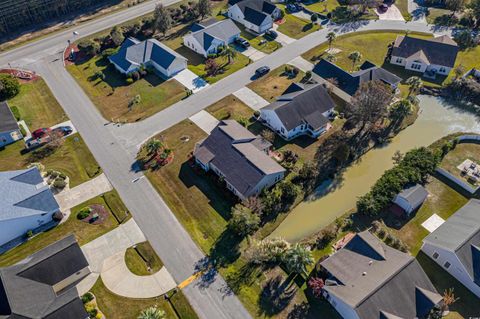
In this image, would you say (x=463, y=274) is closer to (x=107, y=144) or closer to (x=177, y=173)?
(x=177, y=173)

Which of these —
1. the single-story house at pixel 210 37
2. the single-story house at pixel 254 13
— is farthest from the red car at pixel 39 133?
the single-story house at pixel 254 13

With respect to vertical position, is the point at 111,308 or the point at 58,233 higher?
the point at 58,233

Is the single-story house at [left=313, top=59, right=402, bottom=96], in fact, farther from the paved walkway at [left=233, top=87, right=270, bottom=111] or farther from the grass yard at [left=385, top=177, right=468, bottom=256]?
the grass yard at [left=385, top=177, right=468, bottom=256]

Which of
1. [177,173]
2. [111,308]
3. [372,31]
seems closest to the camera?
[111,308]

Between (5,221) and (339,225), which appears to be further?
(339,225)

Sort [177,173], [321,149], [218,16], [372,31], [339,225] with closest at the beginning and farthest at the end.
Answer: [339,225] → [177,173] → [321,149] → [372,31] → [218,16]

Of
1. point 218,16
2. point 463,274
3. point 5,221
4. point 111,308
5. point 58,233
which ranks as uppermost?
point 218,16

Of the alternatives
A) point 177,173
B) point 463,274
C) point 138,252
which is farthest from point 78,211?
point 463,274
